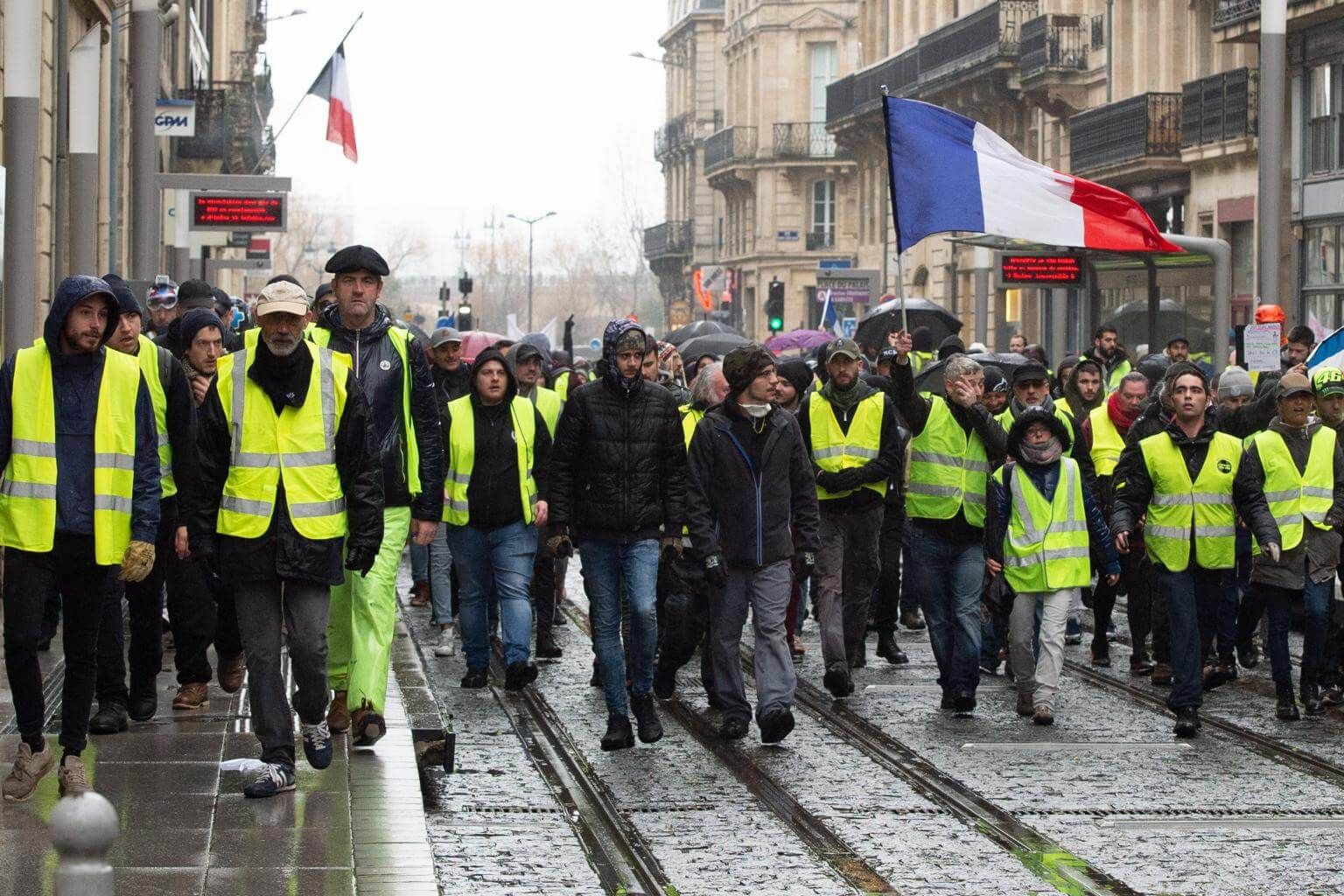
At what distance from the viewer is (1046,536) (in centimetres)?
1165

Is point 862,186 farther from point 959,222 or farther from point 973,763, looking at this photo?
point 973,763

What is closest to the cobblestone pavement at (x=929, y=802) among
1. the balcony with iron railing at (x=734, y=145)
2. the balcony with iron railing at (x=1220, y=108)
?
the balcony with iron railing at (x=1220, y=108)

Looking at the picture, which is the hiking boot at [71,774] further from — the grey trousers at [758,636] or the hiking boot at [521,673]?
the hiking boot at [521,673]

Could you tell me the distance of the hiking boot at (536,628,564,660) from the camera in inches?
553

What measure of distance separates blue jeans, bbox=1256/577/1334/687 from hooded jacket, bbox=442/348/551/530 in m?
3.81

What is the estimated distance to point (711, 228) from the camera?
306 feet

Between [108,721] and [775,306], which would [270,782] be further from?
[775,306]

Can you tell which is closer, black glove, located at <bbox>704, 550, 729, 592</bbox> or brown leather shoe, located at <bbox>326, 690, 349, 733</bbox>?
brown leather shoe, located at <bbox>326, 690, 349, 733</bbox>

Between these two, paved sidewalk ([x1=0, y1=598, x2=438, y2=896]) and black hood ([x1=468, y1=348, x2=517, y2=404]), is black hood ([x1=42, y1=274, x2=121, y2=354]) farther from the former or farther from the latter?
black hood ([x1=468, y1=348, x2=517, y2=404])

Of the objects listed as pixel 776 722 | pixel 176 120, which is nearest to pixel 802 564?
pixel 776 722

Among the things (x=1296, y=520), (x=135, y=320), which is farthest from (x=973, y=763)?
(x=135, y=320)

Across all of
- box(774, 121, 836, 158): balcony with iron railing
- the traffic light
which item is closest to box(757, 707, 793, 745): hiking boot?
the traffic light

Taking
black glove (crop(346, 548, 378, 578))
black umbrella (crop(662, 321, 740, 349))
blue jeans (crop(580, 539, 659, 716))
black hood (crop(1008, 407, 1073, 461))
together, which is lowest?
blue jeans (crop(580, 539, 659, 716))

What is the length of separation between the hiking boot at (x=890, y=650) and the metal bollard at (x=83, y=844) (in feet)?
34.3
